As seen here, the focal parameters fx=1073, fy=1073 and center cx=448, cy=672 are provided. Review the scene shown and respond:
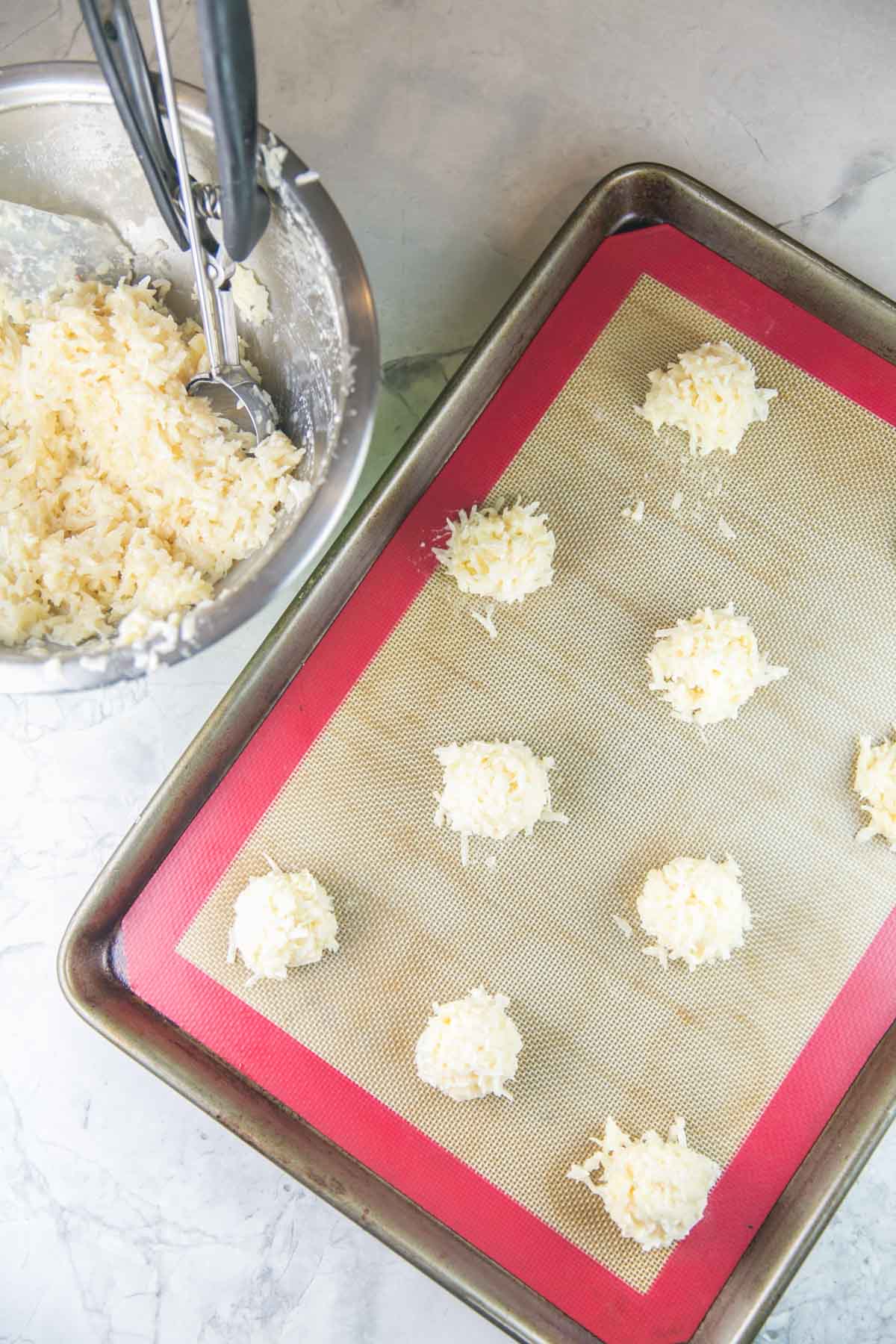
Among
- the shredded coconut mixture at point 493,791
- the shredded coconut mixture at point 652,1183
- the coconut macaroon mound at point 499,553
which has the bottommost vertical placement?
the shredded coconut mixture at point 652,1183

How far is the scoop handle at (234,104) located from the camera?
63cm

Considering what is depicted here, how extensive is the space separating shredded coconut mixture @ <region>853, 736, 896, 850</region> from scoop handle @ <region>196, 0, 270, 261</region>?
0.88 meters

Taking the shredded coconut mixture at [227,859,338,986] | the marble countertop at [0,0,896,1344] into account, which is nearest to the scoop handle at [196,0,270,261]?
the marble countertop at [0,0,896,1344]

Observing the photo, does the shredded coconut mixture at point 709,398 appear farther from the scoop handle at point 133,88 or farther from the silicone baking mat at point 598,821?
the scoop handle at point 133,88

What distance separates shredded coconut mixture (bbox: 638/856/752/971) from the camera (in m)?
1.20

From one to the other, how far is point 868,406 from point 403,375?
0.58 m

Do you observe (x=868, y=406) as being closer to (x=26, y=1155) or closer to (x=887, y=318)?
(x=887, y=318)

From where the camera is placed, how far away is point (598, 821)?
127 cm

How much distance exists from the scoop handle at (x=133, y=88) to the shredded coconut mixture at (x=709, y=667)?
0.69 m

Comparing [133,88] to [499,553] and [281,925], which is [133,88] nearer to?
[499,553]

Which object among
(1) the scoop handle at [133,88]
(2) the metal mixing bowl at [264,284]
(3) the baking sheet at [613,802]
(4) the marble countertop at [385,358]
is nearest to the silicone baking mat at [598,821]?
(3) the baking sheet at [613,802]

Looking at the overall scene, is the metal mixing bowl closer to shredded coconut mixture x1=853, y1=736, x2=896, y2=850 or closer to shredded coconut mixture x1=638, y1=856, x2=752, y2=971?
shredded coconut mixture x1=638, y1=856, x2=752, y2=971

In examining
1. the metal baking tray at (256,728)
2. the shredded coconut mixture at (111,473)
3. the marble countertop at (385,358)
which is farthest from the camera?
the marble countertop at (385,358)

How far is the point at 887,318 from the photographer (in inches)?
50.8
